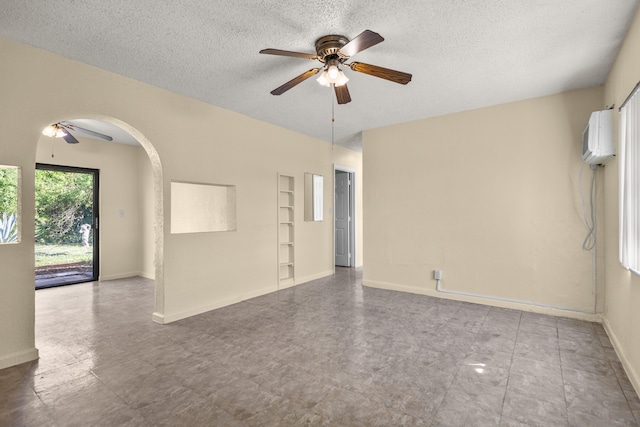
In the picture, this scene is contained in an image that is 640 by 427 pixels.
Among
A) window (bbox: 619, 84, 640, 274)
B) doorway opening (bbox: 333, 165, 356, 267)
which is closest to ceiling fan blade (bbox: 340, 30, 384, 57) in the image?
window (bbox: 619, 84, 640, 274)

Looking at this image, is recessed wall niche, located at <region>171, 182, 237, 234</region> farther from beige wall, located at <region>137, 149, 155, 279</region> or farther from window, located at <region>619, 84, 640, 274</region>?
window, located at <region>619, 84, 640, 274</region>

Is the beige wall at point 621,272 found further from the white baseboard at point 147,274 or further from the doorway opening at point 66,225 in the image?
the doorway opening at point 66,225

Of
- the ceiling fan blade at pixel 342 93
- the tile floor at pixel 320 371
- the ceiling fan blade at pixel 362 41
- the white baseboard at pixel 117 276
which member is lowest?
the tile floor at pixel 320 371

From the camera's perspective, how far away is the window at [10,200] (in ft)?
8.75

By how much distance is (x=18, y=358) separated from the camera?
2.67 metres

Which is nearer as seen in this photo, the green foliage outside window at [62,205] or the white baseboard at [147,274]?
the green foliage outside window at [62,205]

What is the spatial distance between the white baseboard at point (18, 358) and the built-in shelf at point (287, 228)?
321 centimetres

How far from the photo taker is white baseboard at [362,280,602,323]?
147 inches

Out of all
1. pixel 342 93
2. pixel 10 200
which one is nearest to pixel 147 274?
pixel 10 200

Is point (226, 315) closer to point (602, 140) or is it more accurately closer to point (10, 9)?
point (10, 9)

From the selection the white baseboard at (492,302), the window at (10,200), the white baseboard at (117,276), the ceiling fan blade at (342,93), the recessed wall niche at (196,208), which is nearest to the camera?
the window at (10,200)

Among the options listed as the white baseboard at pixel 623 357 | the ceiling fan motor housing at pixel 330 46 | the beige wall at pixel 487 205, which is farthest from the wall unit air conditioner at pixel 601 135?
the ceiling fan motor housing at pixel 330 46

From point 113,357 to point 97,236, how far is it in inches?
162

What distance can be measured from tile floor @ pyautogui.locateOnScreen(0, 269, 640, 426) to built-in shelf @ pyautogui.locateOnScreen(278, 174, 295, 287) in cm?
142
